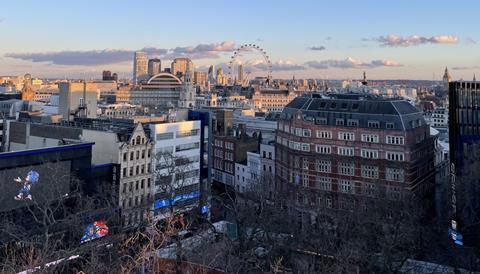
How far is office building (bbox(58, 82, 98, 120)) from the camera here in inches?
3127

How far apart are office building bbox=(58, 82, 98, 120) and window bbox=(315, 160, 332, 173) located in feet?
127

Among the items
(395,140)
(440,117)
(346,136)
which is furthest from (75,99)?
(440,117)

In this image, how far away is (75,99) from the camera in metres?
81.2

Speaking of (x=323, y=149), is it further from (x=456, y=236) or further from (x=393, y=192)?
(x=456, y=236)

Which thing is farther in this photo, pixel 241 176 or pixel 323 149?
pixel 241 176

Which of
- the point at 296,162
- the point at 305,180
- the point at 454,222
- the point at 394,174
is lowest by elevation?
the point at 454,222

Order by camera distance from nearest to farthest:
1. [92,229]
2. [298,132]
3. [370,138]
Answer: [92,229], [370,138], [298,132]

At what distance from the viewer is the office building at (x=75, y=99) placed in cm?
7944

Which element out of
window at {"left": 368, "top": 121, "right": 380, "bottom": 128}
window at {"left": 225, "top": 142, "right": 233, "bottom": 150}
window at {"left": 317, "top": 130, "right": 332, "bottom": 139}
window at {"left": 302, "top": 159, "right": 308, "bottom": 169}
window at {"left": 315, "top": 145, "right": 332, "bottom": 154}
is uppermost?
window at {"left": 368, "top": 121, "right": 380, "bottom": 128}

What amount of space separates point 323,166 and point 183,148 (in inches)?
796

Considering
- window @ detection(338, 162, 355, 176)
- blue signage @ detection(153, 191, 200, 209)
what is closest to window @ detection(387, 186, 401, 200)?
window @ detection(338, 162, 355, 176)

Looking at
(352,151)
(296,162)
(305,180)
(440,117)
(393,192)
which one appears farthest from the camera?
(440,117)

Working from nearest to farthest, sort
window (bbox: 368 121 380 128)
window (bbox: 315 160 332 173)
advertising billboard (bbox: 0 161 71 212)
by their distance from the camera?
1. advertising billboard (bbox: 0 161 71 212)
2. window (bbox: 368 121 380 128)
3. window (bbox: 315 160 332 173)

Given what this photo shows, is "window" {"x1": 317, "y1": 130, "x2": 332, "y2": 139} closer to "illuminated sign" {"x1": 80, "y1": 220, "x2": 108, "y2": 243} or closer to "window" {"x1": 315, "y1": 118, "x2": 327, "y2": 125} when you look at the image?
"window" {"x1": 315, "y1": 118, "x2": 327, "y2": 125}
